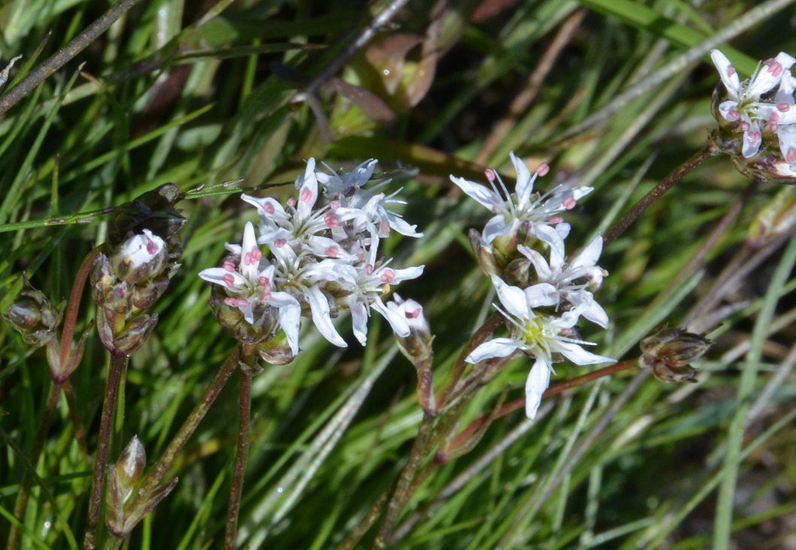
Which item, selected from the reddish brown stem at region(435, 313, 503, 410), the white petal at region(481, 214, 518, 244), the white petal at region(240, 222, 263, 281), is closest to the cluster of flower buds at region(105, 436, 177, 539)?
the white petal at region(240, 222, 263, 281)

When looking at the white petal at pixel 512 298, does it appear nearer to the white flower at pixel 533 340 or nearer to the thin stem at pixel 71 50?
the white flower at pixel 533 340

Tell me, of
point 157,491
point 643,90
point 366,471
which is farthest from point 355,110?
point 157,491

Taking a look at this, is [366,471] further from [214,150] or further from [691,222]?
[691,222]

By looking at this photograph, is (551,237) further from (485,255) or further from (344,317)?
(344,317)

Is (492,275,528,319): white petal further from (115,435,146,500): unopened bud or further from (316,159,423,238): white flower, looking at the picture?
(115,435,146,500): unopened bud

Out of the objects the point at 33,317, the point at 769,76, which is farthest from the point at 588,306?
the point at 33,317

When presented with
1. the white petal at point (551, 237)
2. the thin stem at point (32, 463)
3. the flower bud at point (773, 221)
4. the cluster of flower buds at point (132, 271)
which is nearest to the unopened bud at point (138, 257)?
the cluster of flower buds at point (132, 271)

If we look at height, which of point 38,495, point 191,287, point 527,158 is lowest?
point 38,495
